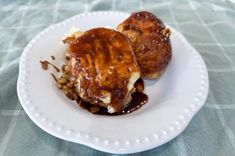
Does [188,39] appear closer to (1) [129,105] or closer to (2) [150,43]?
(2) [150,43]

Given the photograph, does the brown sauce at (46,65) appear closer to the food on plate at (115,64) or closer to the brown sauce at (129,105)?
the food on plate at (115,64)

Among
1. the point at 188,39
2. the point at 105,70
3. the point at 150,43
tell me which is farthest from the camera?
the point at 188,39

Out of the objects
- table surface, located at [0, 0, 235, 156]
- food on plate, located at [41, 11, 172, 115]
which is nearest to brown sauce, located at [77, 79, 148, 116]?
food on plate, located at [41, 11, 172, 115]

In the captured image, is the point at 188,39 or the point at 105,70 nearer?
the point at 105,70

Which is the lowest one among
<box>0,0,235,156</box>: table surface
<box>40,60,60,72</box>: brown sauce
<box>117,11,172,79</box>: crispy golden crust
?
<box>0,0,235,156</box>: table surface

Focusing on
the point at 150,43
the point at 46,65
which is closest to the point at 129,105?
the point at 150,43

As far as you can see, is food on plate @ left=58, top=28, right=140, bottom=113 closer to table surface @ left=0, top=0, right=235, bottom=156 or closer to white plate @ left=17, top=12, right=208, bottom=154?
white plate @ left=17, top=12, right=208, bottom=154

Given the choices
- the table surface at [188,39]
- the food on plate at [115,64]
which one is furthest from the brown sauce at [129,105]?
the table surface at [188,39]

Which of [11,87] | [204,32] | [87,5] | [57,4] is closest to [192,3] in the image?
[204,32]
